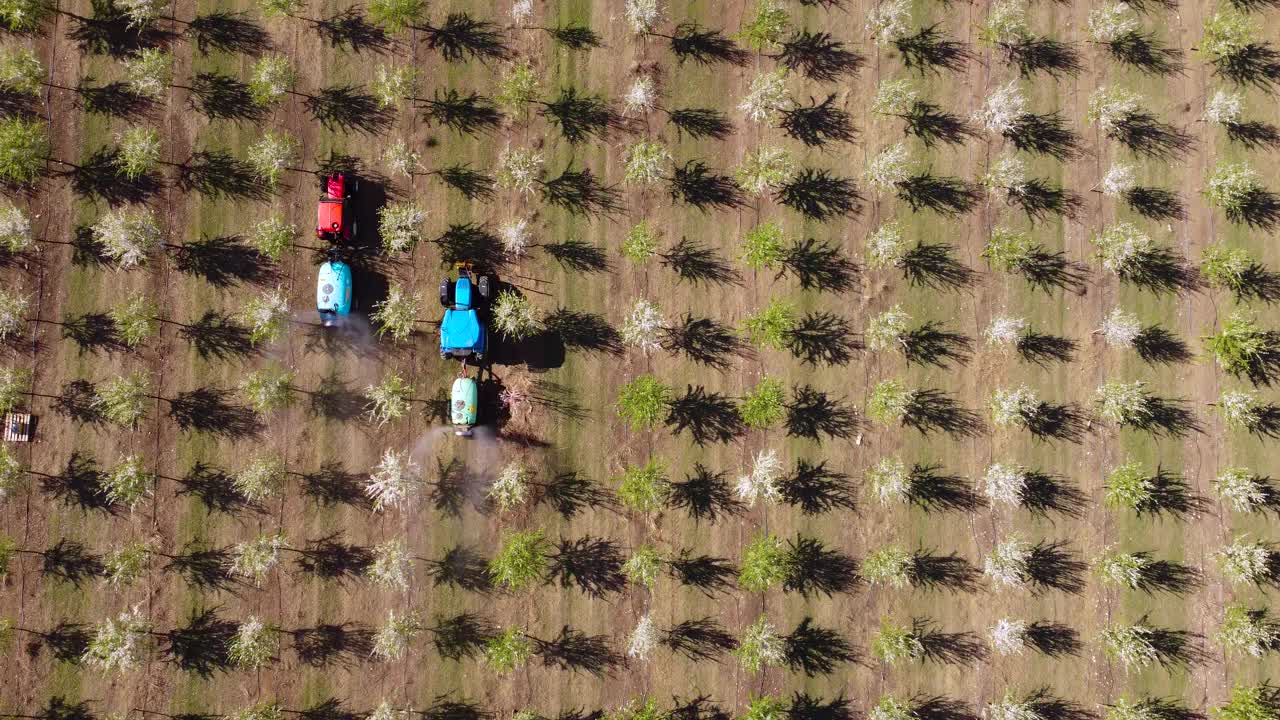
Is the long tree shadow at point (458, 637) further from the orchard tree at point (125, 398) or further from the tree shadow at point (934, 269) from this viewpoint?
the tree shadow at point (934, 269)

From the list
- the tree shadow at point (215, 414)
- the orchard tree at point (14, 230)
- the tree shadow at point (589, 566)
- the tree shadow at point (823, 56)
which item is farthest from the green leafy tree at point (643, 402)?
the orchard tree at point (14, 230)

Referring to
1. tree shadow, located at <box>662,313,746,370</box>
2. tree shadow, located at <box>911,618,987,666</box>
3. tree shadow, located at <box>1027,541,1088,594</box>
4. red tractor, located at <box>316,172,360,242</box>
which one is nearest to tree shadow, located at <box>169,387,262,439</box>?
red tractor, located at <box>316,172,360,242</box>

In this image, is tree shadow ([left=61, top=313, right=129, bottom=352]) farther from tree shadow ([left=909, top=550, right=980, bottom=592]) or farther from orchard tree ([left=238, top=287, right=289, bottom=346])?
tree shadow ([left=909, top=550, right=980, bottom=592])

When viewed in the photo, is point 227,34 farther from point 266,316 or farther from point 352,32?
point 266,316

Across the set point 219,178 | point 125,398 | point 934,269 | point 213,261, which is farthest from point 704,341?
point 125,398

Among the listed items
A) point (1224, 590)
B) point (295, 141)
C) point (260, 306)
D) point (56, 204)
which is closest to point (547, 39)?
point (295, 141)
